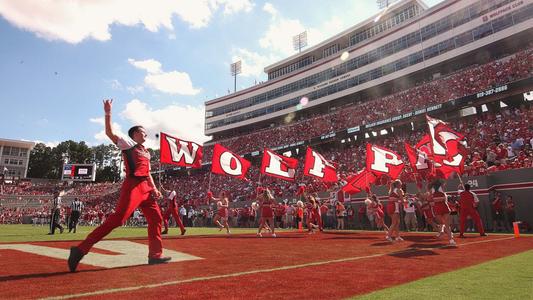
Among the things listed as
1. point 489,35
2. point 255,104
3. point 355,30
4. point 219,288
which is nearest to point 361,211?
point 219,288

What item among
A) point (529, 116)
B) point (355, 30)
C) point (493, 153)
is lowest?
point (493, 153)

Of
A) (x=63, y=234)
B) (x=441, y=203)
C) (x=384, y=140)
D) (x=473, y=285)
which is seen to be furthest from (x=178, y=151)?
(x=384, y=140)

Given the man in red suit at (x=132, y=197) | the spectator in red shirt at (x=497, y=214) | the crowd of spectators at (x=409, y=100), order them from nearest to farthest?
the man in red suit at (x=132, y=197) < the spectator in red shirt at (x=497, y=214) < the crowd of spectators at (x=409, y=100)

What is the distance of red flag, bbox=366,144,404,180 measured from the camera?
16469 millimetres

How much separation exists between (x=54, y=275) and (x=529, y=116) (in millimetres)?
28945

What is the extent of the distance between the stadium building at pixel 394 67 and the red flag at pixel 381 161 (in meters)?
16.8

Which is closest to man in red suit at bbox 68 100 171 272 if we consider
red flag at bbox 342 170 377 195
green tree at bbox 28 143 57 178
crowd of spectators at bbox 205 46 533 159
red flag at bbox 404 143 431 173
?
red flag at bbox 342 170 377 195

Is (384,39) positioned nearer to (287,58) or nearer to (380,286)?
(287,58)

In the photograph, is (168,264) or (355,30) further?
(355,30)

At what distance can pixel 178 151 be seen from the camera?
14.3 metres

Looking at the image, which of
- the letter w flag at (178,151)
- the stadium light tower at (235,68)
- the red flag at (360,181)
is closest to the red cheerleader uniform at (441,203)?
the red flag at (360,181)

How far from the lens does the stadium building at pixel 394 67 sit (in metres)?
32.4

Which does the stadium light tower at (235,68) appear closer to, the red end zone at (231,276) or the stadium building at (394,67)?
the stadium building at (394,67)

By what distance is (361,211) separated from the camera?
2242 cm
